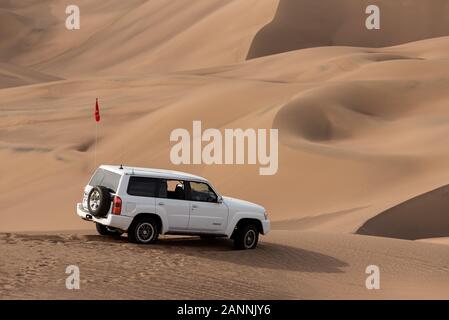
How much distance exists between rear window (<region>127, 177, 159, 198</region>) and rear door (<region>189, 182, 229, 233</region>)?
2.16ft

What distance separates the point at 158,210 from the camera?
1390 cm

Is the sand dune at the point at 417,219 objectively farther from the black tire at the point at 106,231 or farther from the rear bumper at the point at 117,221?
the rear bumper at the point at 117,221

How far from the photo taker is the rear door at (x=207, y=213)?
47.0 feet

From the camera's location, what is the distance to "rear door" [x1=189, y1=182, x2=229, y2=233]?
1431cm

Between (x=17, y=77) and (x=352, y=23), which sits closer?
(x=17, y=77)

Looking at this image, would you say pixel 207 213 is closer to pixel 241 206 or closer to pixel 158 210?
pixel 241 206

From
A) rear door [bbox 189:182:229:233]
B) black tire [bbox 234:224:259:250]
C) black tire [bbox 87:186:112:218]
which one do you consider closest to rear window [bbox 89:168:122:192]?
black tire [bbox 87:186:112:218]

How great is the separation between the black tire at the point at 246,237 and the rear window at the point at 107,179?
226 centimetres

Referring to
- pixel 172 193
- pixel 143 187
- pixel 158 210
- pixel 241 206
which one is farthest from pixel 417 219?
pixel 143 187

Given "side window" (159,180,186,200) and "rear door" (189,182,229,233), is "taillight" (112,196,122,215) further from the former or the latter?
"rear door" (189,182,229,233)

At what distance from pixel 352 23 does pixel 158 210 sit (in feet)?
181

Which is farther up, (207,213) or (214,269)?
(207,213)

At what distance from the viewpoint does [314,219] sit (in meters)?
23.3
